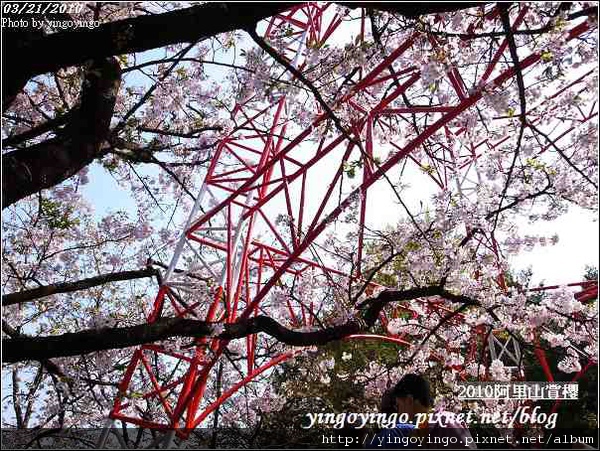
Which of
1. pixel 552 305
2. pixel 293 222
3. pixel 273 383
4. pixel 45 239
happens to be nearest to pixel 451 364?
pixel 552 305

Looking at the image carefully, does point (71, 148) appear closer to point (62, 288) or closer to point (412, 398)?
point (62, 288)

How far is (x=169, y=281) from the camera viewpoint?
5.21m

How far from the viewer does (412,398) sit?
9.64 ft

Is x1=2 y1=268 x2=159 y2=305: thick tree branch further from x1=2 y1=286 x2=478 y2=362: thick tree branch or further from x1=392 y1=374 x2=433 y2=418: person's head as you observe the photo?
x1=392 y1=374 x2=433 y2=418: person's head

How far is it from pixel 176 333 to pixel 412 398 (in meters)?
1.56

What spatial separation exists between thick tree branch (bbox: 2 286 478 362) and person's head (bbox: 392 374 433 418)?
1.03 meters

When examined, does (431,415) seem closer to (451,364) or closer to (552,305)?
(552,305)

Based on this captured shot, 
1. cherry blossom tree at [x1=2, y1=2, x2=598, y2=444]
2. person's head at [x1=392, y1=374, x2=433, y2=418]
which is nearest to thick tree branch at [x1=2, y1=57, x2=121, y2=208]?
cherry blossom tree at [x1=2, y1=2, x2=598, y2=444]

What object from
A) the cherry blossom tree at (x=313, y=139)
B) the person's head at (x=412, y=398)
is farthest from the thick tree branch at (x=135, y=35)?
the person's head at (x=412, y=398)

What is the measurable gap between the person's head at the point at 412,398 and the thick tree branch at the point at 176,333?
1.03m

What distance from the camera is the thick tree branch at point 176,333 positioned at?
288 centimetres

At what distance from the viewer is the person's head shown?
2.93 meters

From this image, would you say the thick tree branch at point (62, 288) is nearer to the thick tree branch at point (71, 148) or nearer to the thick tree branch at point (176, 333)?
the thick tree branch at point (176, 333)

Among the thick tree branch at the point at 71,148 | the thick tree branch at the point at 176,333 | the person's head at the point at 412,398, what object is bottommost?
the person's head at the point at 412,398
